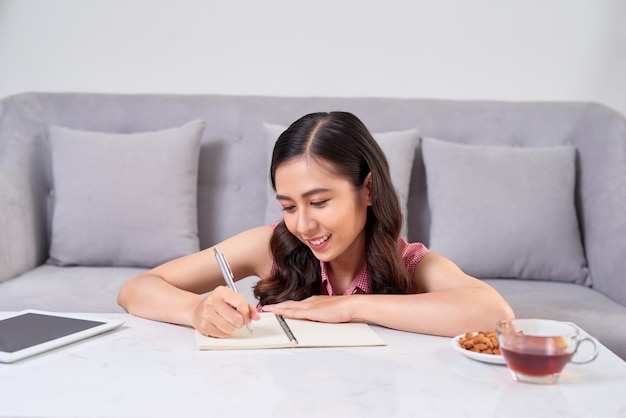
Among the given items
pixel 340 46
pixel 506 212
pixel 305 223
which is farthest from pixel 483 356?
pixel 340 46

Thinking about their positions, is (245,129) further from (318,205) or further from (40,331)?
(40,331)

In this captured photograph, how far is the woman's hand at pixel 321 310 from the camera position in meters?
1.33

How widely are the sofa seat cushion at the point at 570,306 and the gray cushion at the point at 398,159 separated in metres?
0.42

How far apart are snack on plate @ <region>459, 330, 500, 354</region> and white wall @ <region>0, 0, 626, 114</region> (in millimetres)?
2204

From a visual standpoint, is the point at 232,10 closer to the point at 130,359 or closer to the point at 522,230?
the point at 522,230

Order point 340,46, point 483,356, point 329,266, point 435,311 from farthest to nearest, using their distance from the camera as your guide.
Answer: point 340,46, point 329,266, point 435,311, point 483,356

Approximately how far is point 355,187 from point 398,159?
1092 millimetres

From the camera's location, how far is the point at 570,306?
88.7 inches

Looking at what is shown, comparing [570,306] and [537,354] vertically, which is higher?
[537,354]

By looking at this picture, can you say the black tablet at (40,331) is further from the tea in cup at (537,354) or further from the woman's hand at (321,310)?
the tea in cup at (537,354)

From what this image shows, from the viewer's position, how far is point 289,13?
323 cm

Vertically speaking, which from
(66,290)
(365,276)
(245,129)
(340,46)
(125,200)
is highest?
(340,46)

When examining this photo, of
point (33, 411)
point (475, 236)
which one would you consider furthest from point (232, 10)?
→ point (33, 411)

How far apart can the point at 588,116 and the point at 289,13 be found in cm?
125
